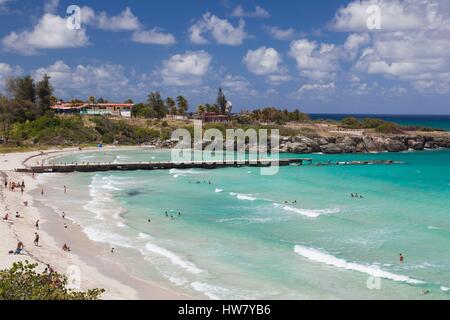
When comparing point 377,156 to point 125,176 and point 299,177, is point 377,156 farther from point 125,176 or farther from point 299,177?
point 125,176

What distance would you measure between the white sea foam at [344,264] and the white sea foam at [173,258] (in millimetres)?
7468

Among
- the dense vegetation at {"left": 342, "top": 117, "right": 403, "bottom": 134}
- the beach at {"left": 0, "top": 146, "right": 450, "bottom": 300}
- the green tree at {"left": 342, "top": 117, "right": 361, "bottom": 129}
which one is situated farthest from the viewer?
the green tree at {"left": 342, "top": 117, "right": 361, "bottom": 129}

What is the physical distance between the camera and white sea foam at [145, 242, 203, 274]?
93.8 feet

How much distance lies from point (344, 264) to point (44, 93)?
116745 millimetres

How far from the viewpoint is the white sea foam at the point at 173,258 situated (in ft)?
93.8

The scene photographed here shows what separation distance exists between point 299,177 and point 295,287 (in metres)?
47.5

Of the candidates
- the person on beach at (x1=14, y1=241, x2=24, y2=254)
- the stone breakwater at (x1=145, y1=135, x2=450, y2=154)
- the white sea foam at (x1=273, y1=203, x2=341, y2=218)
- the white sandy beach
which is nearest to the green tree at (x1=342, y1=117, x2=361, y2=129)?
the stone breakwater at (x1=145, y1=135, x2=450, y2=154)

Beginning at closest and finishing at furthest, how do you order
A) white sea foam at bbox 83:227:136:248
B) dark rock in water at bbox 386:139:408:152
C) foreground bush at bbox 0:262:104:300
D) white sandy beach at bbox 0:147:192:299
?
foreground bush at bbox 0:262:104:300
white sandy beach at bbox 0:147:192:299
white sea foam at bbox 83:227:136:248
dark rock in water at bbox 386:139:408:152

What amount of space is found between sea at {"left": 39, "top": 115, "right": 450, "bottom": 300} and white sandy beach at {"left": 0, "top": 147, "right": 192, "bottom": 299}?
1.12 metres

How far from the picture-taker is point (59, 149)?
10462cm

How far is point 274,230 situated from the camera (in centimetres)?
3831

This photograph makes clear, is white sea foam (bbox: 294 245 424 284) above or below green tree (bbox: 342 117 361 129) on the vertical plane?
below

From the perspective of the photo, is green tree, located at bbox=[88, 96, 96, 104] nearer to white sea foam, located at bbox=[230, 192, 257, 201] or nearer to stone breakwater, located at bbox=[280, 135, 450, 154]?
stone breakwater, located at bbox=[280, 135, 450, 154]

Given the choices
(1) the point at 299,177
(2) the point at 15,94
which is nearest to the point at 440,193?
(1) the point at 299,177
